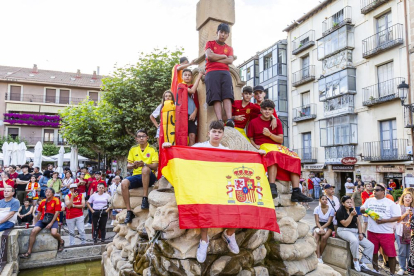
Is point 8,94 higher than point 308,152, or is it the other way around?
point 8,94

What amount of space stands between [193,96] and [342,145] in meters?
18.7

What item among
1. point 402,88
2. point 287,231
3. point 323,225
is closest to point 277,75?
point 402,88

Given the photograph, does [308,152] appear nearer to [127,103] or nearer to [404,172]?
[404,172]

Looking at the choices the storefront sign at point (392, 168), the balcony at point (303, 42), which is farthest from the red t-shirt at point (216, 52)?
the balcony at point (303, 42)

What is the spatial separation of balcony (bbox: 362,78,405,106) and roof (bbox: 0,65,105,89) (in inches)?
1312

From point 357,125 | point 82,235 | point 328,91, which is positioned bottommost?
point 82,235

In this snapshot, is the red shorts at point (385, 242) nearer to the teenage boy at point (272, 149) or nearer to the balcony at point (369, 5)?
the teenage boy at point (272, 149)

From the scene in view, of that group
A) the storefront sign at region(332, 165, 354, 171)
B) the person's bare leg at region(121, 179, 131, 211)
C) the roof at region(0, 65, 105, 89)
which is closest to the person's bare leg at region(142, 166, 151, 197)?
the person's bare leg at region(121, 179, 131, 211)

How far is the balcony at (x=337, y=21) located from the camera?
2252 cm

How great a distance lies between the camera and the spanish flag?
13.5ft

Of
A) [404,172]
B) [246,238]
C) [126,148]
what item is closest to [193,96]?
[246,238]

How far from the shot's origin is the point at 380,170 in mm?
19641

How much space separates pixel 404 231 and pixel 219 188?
5139mm

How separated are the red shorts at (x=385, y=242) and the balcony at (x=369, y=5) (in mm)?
17957
